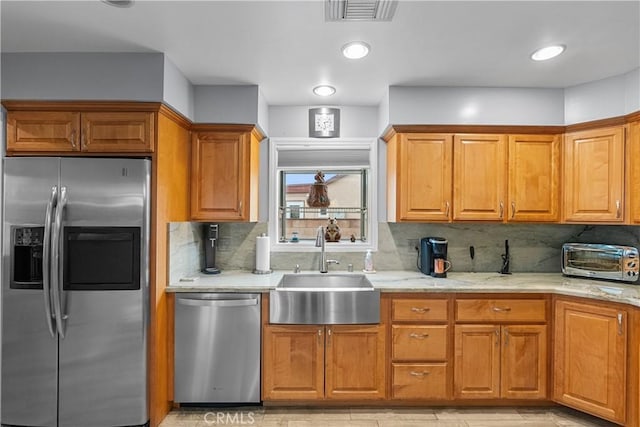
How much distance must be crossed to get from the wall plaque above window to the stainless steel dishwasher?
1595 mm

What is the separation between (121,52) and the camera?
2.31 metres

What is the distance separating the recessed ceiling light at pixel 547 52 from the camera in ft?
7.28

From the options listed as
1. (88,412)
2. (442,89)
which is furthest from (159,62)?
(88,412)

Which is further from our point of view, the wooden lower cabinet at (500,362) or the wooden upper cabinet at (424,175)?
the wooden upper cabinet at (424,175)

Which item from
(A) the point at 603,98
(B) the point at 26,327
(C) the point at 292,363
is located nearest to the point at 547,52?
(A) the point at 603,98

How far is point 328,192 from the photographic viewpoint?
3482mm

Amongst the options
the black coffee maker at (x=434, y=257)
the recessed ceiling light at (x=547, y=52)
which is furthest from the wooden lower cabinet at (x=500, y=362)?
the recessed ceiling light at (x=547, y=52)

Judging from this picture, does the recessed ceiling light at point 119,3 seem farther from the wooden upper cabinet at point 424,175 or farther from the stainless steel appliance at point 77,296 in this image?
the wooden upper cabinet at point 424,175

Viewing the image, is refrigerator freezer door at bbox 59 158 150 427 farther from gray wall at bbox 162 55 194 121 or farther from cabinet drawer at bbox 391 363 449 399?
cabinet drawer at bbox 391 363 449 399

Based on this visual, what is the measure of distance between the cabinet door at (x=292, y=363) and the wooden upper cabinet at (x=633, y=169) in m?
2.33

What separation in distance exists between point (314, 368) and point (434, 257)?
Answer: 1.28m

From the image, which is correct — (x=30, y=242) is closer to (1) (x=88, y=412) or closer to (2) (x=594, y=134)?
(1) (x=88, y=412)

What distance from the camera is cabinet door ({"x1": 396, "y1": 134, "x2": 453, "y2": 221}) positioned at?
9.57 ft

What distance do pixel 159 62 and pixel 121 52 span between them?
24 centimetres
